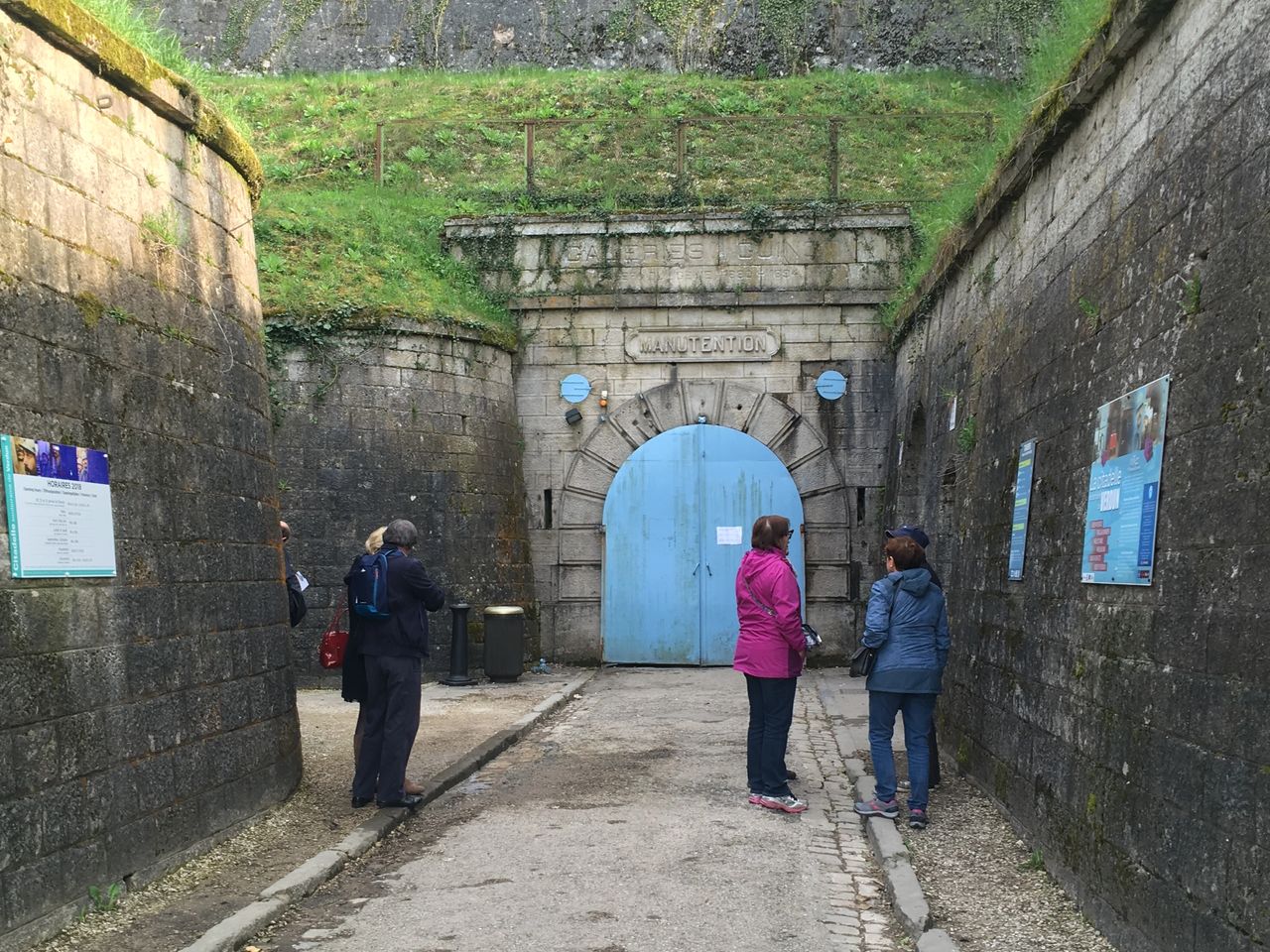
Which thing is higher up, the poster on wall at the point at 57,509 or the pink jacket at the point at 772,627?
the poster on wall at the point at 57,509

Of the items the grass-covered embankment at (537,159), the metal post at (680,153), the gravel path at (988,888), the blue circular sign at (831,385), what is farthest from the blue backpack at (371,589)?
the metal post at (680,153)

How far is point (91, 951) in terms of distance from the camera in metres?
4.70

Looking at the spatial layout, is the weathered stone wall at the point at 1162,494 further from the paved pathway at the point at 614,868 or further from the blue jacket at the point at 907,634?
the paved pathway at the point at 614,868

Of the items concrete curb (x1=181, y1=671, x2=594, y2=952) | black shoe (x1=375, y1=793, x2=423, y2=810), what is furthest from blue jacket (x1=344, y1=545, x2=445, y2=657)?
concrete curb (x1=181, y1=671, x2=594, y2=952)

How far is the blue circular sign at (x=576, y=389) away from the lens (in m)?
15.7

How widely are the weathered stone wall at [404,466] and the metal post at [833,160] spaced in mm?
4990

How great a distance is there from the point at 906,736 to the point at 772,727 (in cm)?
82

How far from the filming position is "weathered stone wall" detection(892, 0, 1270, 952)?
3885 mm

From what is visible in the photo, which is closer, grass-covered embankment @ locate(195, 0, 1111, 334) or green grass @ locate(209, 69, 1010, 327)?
grass-covered embankment @ locate(195, 0, 1111, 334)

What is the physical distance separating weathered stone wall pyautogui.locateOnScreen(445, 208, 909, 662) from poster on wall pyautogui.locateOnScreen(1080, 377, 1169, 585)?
9.86 m

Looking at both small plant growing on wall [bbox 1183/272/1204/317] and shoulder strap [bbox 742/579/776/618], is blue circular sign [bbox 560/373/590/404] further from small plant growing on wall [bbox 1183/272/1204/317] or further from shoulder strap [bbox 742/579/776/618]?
small plant growing on wall [bbox 1183/272/1204/317]

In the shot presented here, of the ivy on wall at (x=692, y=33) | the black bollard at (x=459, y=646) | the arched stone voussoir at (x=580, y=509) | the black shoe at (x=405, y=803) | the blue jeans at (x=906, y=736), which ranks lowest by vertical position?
the black bollard at (x=459, y=646)

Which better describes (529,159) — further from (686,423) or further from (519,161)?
(686,423)

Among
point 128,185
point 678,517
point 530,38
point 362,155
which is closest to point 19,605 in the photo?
point 128,185
